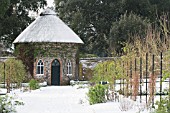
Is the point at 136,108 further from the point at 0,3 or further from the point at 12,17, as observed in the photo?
the point at 12,17

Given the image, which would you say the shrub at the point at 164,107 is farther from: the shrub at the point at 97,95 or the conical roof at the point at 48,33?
the conical roof at the point at 48,33

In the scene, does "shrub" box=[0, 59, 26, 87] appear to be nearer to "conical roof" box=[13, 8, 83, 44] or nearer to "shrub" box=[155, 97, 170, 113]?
"conical roof" box=[13, 8, 83, 44]

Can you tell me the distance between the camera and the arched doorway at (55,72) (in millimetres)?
35250

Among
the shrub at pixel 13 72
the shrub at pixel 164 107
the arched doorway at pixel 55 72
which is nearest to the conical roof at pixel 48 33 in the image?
the arched doorway at pixel 55 72

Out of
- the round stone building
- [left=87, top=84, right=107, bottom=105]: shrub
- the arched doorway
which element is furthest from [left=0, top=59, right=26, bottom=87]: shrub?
[left=87, top=84, right=107, bottom=105]: shrub

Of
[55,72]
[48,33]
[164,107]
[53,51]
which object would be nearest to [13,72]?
[53,51]

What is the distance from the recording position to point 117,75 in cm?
2059

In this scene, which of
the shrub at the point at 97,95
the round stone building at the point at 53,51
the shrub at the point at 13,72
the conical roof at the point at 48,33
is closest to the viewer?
the shrub at the point at 97,95

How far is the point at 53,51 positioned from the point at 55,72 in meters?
1.71

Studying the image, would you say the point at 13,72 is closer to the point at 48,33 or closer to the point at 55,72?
the point at 55,72

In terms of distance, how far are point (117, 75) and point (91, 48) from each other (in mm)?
32062

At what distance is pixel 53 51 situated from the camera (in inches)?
1383

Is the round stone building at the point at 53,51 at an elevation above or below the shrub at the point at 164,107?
above

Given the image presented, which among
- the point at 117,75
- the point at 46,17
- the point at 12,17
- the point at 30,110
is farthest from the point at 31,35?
the point at 30,110
